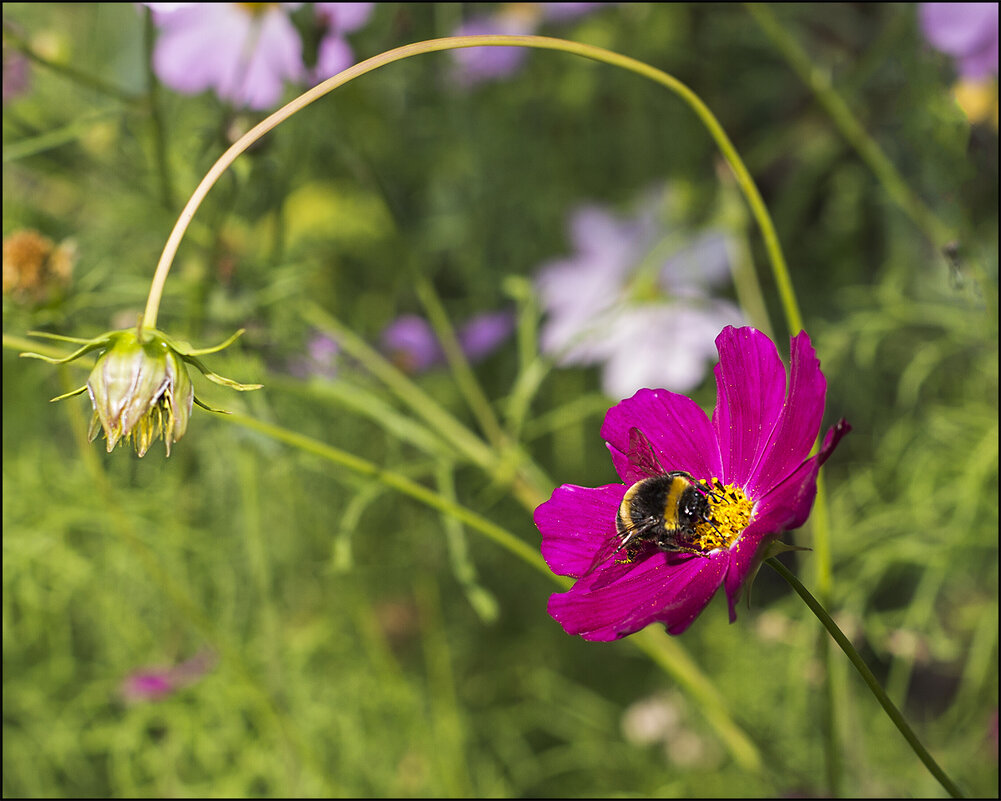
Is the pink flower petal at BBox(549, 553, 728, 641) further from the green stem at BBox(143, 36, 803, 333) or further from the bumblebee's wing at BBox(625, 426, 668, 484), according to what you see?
the green stem at BBox(143, 36, 803, 333)

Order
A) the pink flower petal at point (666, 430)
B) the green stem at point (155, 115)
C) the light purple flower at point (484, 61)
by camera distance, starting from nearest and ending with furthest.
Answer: the pink flower petal at point (666, 430) → the green stem at point (155, 115) → the light purple flower at point (484, 61)

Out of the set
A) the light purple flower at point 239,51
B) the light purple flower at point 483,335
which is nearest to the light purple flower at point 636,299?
the light purple flower at point 483,335

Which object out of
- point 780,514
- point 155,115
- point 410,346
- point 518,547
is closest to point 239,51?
point 155,115

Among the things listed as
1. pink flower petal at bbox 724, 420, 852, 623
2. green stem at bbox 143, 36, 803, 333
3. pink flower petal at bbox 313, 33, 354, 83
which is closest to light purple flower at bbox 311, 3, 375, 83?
pink flower petal at bbox 313, 33, 354, 83

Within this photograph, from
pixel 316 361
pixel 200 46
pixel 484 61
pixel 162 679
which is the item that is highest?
pixel 484 61

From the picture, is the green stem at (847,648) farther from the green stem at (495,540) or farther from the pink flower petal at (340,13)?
the pink flower petal at (340,13)

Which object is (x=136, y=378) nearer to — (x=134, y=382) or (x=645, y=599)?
(x=134, y=382)

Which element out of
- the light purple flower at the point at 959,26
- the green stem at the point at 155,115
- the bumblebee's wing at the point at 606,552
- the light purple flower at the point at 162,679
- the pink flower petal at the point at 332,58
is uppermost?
the pink flower petal at the point at 332,58
